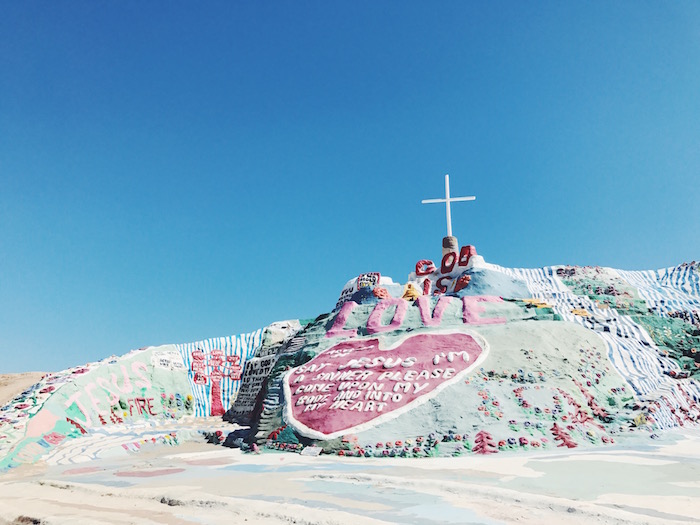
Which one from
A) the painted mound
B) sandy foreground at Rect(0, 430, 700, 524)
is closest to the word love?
the painted mound

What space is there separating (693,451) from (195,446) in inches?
521

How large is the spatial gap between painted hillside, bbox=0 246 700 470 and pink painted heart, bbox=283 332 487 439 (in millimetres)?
47

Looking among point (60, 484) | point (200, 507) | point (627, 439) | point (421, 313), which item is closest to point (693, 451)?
point (627, 439)

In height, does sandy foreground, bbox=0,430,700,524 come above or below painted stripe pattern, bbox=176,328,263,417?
below

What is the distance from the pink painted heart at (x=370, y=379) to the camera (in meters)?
13.1

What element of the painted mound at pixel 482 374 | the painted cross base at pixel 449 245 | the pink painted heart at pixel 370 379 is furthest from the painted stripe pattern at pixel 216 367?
the painted cross base at pixel 449 245

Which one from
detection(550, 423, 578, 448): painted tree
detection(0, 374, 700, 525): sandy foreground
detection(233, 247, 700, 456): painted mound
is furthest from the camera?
detection(233, 247, 700, 456): painted mound

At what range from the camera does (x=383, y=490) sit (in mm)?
7652

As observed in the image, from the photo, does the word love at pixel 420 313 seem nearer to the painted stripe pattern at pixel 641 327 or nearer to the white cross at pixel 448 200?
the painted stripe pattern at pixel 641 327

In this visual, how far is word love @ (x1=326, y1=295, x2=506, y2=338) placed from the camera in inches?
676

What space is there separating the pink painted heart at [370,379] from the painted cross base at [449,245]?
10026 mm

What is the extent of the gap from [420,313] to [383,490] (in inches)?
407

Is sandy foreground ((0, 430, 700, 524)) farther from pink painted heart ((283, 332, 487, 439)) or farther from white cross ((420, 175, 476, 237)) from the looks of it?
white cross ((420, 175, 476, 237))

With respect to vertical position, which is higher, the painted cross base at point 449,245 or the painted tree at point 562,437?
the painted cross base at point 449,245
